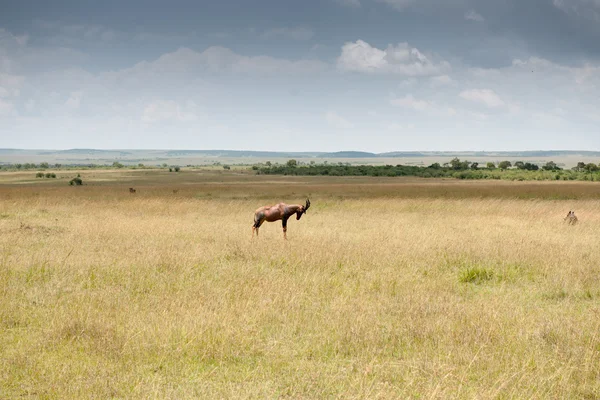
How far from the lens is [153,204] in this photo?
30.1 metres

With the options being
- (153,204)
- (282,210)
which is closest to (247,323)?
(282,210)

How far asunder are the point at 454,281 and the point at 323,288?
9.72ft

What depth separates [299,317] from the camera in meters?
7.92

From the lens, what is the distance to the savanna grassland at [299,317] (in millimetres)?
5750

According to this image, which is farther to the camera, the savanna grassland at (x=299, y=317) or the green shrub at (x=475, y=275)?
the green shrub at (x=475, y=275)

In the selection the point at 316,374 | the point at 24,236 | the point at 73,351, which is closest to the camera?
the point at 316,374

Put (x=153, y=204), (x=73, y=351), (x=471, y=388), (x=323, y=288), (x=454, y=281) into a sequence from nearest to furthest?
(x=471, y=388)
(x=73, y=351)
(x=323, y=288)
(x=454, y=281)
(x=153, y=204)

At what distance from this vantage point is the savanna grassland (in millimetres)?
5750

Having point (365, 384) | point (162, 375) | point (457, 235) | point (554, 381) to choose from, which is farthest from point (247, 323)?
point (457, 235)

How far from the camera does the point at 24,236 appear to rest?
17.1 metres

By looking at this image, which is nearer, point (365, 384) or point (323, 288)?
point (365, 384)

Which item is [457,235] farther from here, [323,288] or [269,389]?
[269,389]

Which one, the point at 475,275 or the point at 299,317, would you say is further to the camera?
the point at 475,275

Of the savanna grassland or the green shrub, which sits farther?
the green shrub
